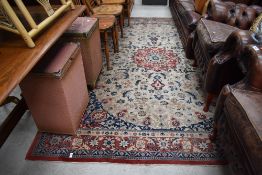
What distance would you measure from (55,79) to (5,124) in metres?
0.55

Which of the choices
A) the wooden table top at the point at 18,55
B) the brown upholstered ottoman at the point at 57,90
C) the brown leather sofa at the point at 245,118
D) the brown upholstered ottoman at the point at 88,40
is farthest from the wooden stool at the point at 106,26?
the brown leather sofa at the point at 245,118

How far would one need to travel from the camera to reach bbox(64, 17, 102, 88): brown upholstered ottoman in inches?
65.4

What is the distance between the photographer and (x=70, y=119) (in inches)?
57.9

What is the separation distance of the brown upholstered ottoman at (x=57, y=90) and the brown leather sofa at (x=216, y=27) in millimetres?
1010

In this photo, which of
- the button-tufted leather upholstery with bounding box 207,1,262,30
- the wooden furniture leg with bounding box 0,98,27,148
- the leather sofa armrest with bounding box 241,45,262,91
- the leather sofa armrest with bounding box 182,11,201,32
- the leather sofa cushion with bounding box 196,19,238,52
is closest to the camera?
the leather sofa armrest with bounding box 241,45,262,91

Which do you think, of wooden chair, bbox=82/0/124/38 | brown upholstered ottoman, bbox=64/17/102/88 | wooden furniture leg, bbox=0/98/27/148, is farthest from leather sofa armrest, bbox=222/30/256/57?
wooden furniture leg, bbox=0/98/27/148

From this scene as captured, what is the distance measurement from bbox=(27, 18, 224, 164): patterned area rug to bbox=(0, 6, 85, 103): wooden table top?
0.78 m

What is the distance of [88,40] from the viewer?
1.72 m

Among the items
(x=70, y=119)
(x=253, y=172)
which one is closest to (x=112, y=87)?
(x=70, y=119)

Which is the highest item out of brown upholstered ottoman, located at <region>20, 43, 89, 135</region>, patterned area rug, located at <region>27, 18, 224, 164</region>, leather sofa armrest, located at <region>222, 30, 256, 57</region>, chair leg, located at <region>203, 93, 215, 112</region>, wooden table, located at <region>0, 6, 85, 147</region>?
wooden table, located at <region>0, 6, 85, 147</region>

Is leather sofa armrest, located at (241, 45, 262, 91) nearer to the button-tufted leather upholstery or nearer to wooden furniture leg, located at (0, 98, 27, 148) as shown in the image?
the button-tufted leather upholstery

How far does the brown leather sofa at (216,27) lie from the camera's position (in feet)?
5.25

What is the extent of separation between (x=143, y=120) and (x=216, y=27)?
1.02 meters

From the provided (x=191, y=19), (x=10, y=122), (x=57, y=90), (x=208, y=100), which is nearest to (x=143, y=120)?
(x=208, y=100)
